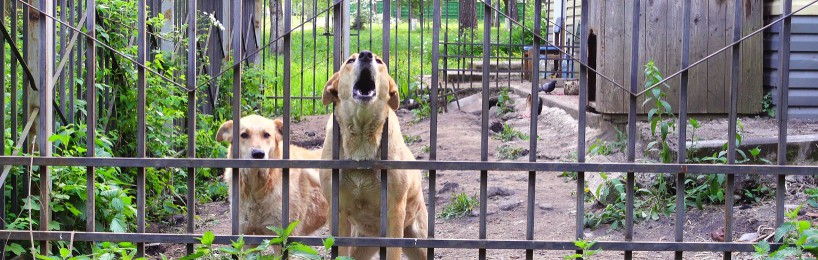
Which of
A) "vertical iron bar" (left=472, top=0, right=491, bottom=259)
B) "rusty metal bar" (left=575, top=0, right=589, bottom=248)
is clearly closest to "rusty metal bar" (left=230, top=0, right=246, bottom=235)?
"vertical iron bar" (left=472, top=0, right=491, bottom=259)

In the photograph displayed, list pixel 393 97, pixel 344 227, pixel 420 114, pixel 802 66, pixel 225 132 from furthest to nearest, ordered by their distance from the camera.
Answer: pixel 420 114 < pixel 802 66 < pixel 225 132 < pixel 344 227 < pixel 393 97

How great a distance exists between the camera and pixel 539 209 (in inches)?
336

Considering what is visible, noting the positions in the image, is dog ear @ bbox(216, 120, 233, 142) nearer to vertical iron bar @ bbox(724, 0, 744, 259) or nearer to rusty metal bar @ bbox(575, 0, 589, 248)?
rusty metal bar @ bbox(575, 0, 589, 248)

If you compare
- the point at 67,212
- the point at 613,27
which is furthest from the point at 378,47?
the point at 67,212

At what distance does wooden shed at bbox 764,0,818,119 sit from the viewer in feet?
31.5

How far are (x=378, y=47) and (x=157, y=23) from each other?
17.3m

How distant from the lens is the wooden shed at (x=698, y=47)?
955cm

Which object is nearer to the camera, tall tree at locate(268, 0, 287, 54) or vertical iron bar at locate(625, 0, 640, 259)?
vertical iron bar at locate(625, 0, 640, 259)

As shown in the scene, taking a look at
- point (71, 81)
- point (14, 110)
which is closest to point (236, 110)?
point (14, 110)

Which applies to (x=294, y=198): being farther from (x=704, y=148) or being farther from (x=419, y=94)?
(x=419, y=94)

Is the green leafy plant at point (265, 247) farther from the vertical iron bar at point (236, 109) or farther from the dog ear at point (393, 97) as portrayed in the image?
the dog ear at point (393, 97)

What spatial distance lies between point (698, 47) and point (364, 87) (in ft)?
18.1

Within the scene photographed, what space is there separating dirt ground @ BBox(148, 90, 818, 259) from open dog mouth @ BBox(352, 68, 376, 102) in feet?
7.21

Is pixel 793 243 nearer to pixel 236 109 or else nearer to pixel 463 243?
pixel 463 243
